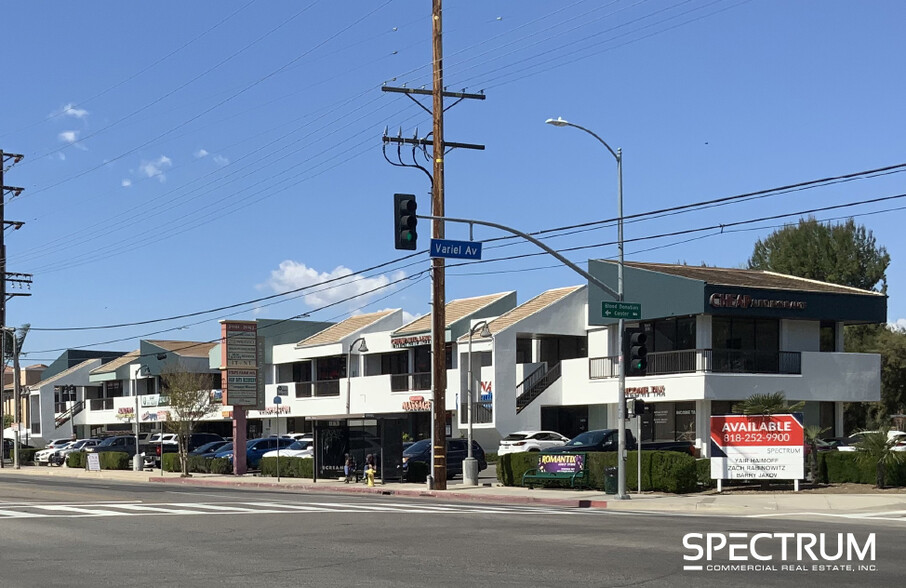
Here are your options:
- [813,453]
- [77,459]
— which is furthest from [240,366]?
[813,453]

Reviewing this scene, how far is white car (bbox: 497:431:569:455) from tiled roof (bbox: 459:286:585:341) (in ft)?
20.2

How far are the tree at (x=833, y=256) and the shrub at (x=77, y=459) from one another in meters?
46.6

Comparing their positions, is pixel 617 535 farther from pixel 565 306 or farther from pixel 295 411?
pixel 295 411

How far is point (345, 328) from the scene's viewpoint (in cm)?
6938

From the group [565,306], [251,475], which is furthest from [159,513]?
[565,306]

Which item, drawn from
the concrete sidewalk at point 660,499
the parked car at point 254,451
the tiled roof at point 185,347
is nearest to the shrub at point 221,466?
the parked car at point 254,451

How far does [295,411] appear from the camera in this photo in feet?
225

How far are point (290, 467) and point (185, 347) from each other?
129 ft

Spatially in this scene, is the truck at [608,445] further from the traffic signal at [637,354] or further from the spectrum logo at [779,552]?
the spectrum logo at [779,552]

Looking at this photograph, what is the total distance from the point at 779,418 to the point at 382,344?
110 ft

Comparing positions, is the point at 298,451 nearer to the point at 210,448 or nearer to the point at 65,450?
the point at 210,448

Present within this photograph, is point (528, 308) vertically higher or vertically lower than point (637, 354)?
higher

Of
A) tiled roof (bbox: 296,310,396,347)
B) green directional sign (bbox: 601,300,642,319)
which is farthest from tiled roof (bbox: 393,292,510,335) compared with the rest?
green directional sign (bbox: 601,300,642,319)

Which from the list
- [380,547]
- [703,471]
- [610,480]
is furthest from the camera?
[703,471]
